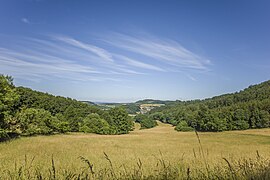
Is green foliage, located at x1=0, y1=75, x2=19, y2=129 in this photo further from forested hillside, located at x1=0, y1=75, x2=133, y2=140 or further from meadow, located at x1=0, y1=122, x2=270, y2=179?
meadow, located at x1=0, y1=122, x2=270, y2=179

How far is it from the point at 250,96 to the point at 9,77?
9887 cm

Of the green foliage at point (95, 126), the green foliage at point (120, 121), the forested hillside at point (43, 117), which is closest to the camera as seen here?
the forested hillside at point (43, 117)

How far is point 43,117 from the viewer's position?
40438mm

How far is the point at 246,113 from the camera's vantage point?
71.2 m

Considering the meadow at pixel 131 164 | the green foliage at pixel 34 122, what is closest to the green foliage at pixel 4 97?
the green foliage at pixel 34 122

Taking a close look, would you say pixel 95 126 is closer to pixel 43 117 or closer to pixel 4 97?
pixel 43 117

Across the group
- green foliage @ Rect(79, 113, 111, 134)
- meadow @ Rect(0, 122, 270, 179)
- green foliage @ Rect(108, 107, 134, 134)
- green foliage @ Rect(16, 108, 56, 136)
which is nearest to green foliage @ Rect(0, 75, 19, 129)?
green foliage @ Rect(16, 108, 56, 136)

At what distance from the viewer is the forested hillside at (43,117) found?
83.6 feet

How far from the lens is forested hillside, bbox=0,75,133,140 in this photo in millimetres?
25484

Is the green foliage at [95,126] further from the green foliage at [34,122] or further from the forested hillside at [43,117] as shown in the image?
the green foliage at [34,122]

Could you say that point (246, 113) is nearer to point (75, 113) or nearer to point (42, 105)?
point (75, 113)

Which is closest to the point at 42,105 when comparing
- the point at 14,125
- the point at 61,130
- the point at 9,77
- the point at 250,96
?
the point at 61,130

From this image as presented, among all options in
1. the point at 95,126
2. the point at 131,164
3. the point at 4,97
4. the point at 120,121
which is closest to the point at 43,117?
the point at 4,97

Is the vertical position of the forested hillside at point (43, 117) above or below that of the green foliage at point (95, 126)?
above
